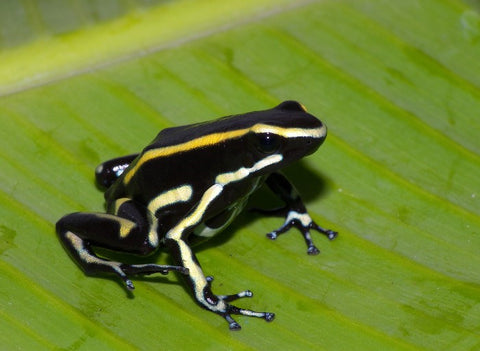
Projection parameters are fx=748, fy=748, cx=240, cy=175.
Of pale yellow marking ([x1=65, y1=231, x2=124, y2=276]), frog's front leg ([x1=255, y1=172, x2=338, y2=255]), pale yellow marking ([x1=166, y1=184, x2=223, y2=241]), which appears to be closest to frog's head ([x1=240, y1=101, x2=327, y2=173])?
pale yellow marking ([x1=166, y1=184, x2=223, y2=241])

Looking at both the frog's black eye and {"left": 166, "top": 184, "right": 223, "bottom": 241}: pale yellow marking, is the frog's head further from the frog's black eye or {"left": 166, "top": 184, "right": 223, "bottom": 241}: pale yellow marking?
{"left": 166, "top": 184, "right": 223, "bottom": 241}: pale yellow marking

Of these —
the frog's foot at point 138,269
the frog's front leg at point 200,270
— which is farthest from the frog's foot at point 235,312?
the frog's foot at point 138,269

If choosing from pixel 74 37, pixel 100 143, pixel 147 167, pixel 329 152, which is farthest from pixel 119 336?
pixel 74 37

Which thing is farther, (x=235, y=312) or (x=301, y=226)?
(x=301, y=226)

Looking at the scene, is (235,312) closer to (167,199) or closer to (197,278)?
(197,278)

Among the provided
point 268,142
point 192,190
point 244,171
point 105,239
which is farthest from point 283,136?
point 105,239

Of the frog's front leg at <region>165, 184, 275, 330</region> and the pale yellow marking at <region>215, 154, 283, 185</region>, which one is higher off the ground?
the pale yellow marking at <region>215, 154, 283, 185</region>
